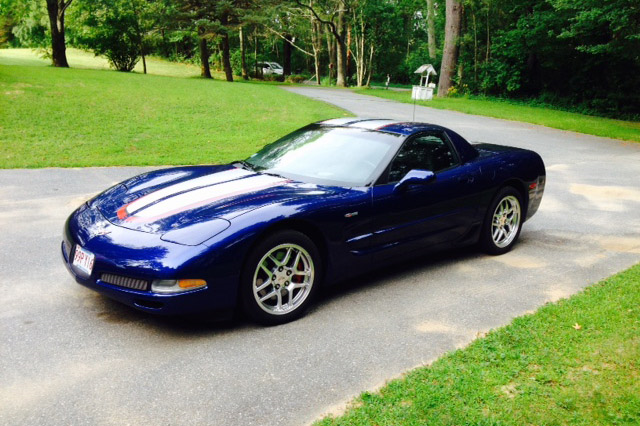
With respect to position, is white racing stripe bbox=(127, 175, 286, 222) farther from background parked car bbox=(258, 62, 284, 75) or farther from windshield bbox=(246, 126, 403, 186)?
background parked car bbox=(258, 62, 284, 75)

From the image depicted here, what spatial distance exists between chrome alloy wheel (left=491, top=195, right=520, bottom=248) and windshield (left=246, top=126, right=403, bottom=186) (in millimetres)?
1495

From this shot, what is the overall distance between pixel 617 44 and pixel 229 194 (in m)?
21.1

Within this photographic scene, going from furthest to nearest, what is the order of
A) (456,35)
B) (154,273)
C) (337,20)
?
(337,20)
(456,35)
(154,273)

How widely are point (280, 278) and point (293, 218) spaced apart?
17.2 inches

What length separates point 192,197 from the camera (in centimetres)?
407

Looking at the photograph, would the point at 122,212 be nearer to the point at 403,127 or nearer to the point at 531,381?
the point at 403,127

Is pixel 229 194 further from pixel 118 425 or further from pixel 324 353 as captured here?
pixel 118 425

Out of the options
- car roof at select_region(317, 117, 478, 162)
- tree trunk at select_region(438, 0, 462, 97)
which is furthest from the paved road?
tree trunk at select_region(438, 0, 462, 97)

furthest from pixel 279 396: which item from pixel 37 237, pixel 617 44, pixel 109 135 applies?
pixel 617 44

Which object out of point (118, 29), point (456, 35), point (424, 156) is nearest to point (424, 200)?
point (424, 156)

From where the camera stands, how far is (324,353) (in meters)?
3.50

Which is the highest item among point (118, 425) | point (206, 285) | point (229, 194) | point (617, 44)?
point (617, 44)

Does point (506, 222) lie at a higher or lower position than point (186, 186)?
lower

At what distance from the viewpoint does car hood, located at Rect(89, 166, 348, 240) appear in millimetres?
3715
